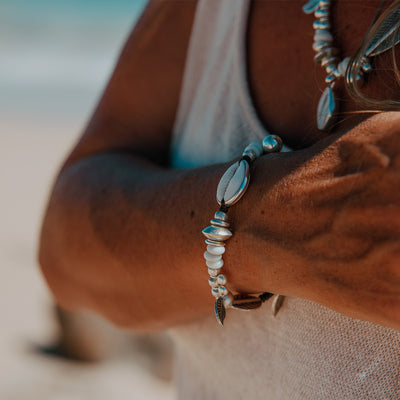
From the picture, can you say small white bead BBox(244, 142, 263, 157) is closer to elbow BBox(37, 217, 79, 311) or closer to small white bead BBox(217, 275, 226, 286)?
small white bead BBox(217, 275, 226, 286)

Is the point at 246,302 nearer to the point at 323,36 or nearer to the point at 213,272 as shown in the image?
the point at 213,272

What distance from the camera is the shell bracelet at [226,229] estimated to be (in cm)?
57

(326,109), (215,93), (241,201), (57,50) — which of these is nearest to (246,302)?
(241,201)

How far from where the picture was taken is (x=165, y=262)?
2.25 feet

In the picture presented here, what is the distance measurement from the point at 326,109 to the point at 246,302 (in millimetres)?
268

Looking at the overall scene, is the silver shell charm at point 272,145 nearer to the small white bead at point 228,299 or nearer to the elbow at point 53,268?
the small white bead at point 228,299

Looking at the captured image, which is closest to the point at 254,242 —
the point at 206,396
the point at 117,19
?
the point at 206,396

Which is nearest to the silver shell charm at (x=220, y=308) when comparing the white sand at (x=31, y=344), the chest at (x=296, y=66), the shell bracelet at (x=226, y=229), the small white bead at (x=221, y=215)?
the shell bracelet at (x=226, y=229)

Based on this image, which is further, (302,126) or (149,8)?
(149,8)

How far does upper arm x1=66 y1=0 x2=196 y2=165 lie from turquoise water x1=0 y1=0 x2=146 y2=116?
10.5 m

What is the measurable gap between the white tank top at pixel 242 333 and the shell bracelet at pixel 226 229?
0.08 meters

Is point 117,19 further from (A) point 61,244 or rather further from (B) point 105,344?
(A) point 61,244

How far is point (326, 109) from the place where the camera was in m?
0.62

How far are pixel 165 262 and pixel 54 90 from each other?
13.8 m
